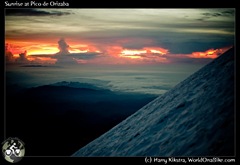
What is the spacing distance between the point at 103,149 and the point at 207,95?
3375 mm

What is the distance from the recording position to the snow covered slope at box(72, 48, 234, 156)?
461 centimetres

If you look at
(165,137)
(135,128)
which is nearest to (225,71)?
(165,137)

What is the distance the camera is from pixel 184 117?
5633 mm

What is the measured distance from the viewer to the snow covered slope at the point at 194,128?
4605mm
